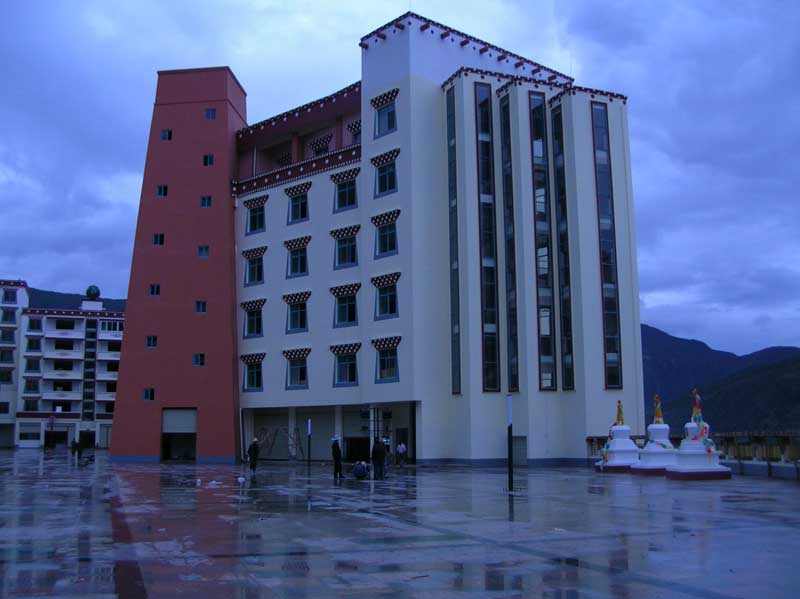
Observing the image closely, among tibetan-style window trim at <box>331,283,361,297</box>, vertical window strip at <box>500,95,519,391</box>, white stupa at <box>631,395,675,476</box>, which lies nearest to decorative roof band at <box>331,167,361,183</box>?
tibetan-style window trim at <box>331,283,361,297</box>

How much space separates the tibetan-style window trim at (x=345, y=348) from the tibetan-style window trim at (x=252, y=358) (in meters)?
6.71

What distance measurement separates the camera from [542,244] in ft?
149

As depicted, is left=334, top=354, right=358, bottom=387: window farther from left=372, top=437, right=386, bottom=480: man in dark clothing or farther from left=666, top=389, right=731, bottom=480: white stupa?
left=666, top=389, right=731, bottom=480: white stupa

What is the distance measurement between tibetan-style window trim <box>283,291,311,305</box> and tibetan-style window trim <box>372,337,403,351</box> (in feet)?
25.7

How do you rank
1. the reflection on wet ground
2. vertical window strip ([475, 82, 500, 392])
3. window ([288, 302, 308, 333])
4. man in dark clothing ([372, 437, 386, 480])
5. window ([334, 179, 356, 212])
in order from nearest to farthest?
1. the reflection on wet ground
2. man in dark clothing ([372, 437, 386, 480])
3. vertical window strip ([475, 82, 500, 392])
4. window ([334, 179, 356, 212])
5. window ([288, 302, 308, 333])

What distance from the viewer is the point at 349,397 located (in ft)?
165

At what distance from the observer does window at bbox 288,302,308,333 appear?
5376cm

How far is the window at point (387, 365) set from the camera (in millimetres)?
46594

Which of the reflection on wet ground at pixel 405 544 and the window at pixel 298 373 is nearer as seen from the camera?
the reflection on wet ground at pixel 405 544

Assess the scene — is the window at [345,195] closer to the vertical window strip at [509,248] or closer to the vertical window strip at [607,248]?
the vertical window strip at [509,248]

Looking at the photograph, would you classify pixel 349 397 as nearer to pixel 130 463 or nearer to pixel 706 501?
pixel 130 463

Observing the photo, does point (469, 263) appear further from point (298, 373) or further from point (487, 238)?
point (298, 373)

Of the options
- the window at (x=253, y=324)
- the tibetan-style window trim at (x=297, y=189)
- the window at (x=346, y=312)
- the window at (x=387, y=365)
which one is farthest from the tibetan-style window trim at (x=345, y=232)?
the window at (x=253, y=324)

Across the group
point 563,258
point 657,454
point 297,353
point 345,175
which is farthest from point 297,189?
point 657,454
